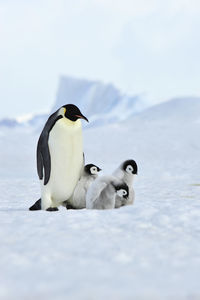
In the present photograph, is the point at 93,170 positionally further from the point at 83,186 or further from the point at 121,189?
the point at 121,189

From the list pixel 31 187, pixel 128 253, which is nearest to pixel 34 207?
pixel 128 253

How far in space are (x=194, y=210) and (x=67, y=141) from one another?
93 centimetres

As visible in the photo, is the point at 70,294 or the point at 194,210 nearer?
the point at 70,294

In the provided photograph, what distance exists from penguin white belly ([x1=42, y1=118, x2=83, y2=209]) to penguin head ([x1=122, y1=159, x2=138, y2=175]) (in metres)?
0.31

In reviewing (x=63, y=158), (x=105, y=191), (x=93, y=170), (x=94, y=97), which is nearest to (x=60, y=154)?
(x=63, y=158)

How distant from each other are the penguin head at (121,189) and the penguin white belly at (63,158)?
12.9 inches

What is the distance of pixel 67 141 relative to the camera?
9.48 ft

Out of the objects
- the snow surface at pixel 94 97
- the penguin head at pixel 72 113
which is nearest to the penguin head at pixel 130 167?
the penguin head at pixel 72 113

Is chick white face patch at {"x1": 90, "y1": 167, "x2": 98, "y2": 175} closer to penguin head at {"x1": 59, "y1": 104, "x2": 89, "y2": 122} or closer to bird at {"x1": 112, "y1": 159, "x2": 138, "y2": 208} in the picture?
bird at {"x1": 112, "y1": 159, "x2": 138, "y2": 208}

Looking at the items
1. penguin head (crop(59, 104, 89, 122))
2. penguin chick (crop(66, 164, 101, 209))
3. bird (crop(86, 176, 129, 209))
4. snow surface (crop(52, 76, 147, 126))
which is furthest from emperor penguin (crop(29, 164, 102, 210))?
snow surface (crop(52, 76, 147, 126))

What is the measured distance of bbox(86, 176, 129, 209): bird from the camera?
2787 mm

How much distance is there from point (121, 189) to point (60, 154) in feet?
1.53

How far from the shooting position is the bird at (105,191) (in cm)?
279

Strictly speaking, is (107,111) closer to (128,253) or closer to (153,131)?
(153,131)
